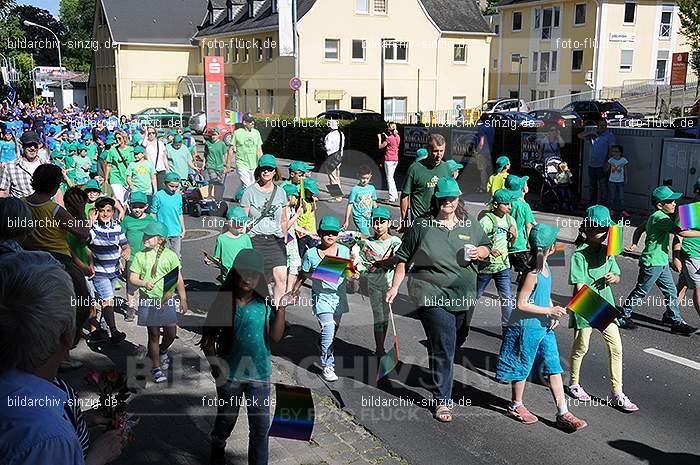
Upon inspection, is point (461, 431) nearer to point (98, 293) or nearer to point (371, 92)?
point (98, 293)

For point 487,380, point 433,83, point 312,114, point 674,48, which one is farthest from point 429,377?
point 674,48

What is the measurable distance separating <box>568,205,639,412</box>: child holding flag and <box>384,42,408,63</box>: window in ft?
136

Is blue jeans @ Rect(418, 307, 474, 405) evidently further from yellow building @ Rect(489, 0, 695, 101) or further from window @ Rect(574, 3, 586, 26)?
window @ Rect(574, 3, 586, 26)

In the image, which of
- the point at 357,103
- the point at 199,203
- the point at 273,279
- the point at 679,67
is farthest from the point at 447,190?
the point at 357,103

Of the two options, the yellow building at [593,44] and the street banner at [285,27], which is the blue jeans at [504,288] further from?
the yellow building at [593,44]

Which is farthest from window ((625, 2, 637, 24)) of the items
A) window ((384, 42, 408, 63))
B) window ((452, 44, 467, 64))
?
window ((384, 42, 408, 63))

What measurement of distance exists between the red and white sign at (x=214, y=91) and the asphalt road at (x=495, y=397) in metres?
24.6

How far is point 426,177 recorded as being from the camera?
8.24 meters

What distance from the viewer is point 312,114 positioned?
149ft

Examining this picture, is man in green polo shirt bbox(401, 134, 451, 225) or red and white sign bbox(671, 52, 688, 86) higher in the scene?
red and white sign bbox(671, 52, 688, 86)

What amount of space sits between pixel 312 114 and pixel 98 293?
38.7m

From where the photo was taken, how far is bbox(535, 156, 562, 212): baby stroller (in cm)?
1639

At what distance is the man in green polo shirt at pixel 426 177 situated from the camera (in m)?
8.20

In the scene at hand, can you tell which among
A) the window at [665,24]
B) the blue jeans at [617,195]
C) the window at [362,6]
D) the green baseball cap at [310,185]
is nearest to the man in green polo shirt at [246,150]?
the green baseball cap at [310,185]
